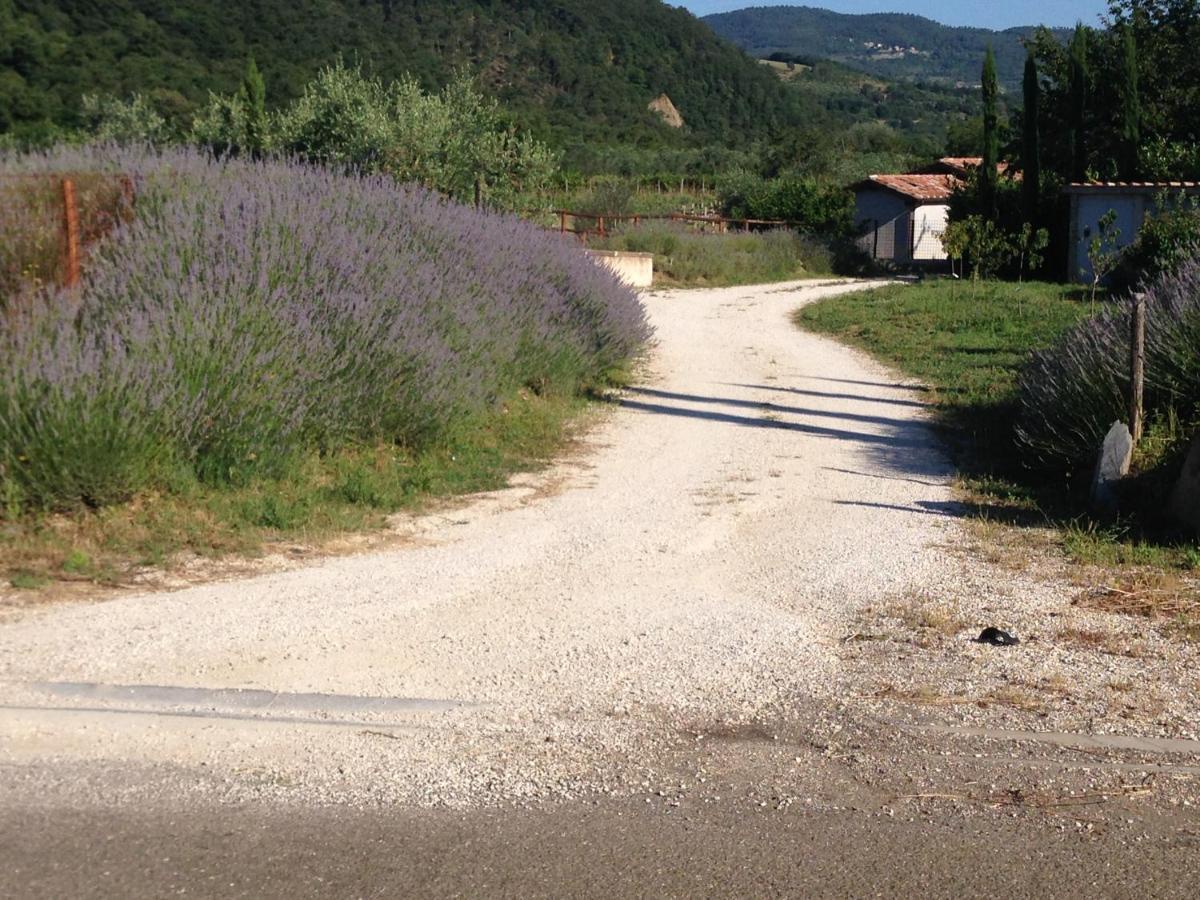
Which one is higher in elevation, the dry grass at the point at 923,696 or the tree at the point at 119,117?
the tree at the point at 119,117

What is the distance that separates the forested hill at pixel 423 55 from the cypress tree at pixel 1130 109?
18791 mm

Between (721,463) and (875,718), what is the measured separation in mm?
5946

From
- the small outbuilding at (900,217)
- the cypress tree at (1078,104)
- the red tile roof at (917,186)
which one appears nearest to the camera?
the cypress tree at (1078,104)

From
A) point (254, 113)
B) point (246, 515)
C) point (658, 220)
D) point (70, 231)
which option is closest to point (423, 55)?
point (658, 220)

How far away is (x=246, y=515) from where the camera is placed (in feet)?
26.9

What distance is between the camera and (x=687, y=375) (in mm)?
16922

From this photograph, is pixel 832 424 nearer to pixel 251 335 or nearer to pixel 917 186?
pixel 251 335

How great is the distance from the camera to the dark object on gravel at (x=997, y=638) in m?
6.42

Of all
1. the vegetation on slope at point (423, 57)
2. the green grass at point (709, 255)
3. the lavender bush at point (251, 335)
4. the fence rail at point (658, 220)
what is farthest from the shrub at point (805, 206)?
the lavender bush at point (251, 335)

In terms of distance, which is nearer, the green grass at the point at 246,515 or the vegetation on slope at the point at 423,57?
the green grass at the point at 246,515

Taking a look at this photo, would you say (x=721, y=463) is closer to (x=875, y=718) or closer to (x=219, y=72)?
(x=875, y=718)

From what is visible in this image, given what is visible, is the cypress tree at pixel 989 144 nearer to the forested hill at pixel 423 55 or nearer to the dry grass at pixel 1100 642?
the forested hill at pixel 423 55

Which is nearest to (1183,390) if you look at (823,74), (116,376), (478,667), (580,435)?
(580,435)

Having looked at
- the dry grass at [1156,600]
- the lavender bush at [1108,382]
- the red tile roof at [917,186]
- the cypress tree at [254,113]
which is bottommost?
the dry grass at [1156,600]
